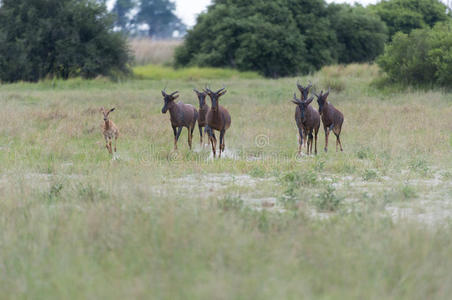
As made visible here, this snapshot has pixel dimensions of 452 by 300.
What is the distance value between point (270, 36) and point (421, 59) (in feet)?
50.7

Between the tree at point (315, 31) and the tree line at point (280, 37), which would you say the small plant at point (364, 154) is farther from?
the tree at point (315, 31)

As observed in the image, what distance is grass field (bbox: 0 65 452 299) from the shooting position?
481 cm

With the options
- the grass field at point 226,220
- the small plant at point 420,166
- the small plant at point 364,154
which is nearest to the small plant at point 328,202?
the grass field at point 226,220

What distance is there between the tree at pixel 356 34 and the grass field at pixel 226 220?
32036 mm

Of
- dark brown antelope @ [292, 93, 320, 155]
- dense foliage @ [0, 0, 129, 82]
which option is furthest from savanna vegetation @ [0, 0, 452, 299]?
dense foliage @ [0, 0, 129, 82]

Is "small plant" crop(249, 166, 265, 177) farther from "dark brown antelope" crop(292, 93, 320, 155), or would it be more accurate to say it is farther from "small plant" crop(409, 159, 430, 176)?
"dark brown antelope" crop(292, 93, 320, 155)

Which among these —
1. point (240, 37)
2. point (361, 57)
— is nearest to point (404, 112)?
point (240, 37)

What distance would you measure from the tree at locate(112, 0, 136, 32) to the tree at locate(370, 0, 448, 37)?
159 ft

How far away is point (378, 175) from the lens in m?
9.91

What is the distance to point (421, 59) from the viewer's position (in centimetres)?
2594

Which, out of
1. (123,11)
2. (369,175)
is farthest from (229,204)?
(123,11)

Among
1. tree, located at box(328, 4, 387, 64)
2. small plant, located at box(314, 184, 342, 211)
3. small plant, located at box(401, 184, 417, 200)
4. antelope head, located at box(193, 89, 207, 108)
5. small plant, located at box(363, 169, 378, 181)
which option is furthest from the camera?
tree, located at box(328, 4, 387, 64)

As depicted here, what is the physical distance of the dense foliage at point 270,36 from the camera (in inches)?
1572

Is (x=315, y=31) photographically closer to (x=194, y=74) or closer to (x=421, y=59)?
(x=194, y=74)
